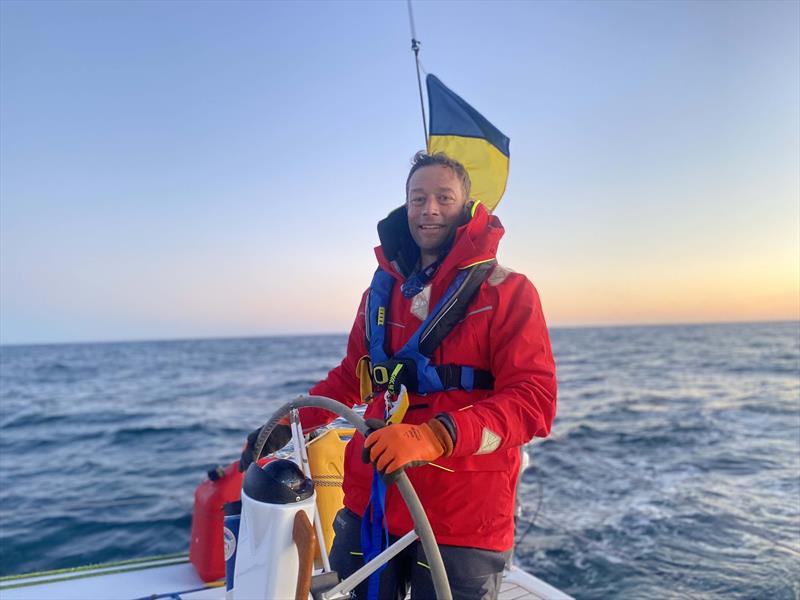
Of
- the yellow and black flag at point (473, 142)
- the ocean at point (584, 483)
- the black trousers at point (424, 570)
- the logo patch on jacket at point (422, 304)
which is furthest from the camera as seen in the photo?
the ocean at point (584, 483)

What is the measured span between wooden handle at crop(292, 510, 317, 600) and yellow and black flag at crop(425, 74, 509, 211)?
2.88m

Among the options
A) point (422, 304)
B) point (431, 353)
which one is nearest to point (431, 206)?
point (422, 304)

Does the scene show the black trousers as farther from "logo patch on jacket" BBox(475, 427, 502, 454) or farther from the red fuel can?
the red fuel can

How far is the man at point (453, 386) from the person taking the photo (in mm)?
1555

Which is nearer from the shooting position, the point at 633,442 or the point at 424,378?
the point at 424,378

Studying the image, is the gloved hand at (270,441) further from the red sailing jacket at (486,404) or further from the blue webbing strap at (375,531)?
the blue webbing strap at (375,531)

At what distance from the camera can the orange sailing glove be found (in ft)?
4.36

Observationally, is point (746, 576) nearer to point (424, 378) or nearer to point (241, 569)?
point (424, 378)

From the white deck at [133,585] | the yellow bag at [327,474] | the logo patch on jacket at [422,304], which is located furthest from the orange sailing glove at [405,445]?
the white deck at [133,585]

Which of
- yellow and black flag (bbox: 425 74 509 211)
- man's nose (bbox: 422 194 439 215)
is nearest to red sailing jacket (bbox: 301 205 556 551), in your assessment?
man's nose (bbox: 422 194 439 215)

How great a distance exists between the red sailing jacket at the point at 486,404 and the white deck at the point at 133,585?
1.73m

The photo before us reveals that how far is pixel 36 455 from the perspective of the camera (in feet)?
34.7

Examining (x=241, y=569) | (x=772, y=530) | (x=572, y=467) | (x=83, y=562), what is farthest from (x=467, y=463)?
(x=572, y=467)

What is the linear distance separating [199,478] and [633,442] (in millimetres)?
7571
